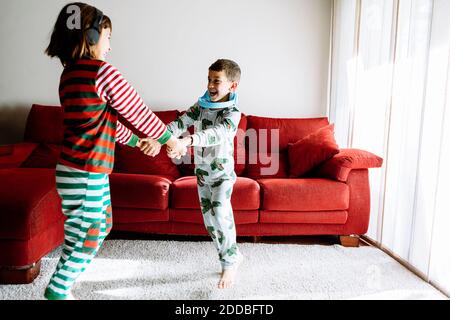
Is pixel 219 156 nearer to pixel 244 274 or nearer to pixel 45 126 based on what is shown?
pixel 244 274

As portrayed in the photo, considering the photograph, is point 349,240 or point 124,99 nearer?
point 124,99

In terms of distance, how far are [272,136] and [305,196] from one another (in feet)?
2.58

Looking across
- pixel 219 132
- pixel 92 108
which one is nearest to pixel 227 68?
pixel 219 132

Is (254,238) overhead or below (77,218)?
below

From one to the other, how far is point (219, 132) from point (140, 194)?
97 centimetres

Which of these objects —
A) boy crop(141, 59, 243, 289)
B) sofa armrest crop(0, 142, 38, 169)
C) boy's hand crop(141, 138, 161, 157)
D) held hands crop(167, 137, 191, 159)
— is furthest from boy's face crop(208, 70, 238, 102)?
sofa armrest crop(0, 142, 38, 169)

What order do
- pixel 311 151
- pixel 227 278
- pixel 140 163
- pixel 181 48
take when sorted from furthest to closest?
pixel 181 48 < pixel 140 163 < pixel 311 151 < pixel 227 278

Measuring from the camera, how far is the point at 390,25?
259 cm

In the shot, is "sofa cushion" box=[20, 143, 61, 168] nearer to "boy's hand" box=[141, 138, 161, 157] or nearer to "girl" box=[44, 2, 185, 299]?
"boy's hand" box=[141, 138, 161, 157]

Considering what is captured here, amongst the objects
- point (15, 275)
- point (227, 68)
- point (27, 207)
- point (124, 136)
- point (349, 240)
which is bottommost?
point (349, 240)

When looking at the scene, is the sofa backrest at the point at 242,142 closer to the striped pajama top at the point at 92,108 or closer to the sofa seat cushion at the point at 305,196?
the sofa seat cushion at the point at 305,196

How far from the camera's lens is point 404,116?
7.89 ft

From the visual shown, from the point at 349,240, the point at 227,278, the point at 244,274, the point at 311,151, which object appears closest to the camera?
the point at 227,278

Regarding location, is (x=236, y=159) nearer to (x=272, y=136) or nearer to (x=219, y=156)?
(x=272, y=136)
